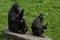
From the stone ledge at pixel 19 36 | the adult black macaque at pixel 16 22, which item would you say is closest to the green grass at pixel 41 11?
the stone ledge at pixel 19 36

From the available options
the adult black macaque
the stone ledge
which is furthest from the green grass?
the adult black macaque

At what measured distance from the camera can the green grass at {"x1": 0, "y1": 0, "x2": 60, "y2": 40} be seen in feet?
42.3

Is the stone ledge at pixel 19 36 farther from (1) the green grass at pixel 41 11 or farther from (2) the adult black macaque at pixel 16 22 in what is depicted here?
(1) the green grass at pixel 41 11

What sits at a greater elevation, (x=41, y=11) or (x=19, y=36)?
(x=19, y=36)

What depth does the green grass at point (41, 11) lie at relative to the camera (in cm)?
1288

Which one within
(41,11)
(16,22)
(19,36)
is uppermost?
(16,22)

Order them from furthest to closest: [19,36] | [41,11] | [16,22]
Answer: [41,11]
[16,22]
[19,36]

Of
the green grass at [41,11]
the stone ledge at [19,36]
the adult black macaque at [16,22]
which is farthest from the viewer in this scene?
the green grass at [41,11]

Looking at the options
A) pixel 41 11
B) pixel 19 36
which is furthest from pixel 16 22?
pixel 41 11

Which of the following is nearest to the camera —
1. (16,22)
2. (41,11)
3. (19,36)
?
(19,36)

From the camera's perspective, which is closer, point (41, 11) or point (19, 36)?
point (19, 36)

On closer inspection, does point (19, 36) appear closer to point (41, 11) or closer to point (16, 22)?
point (16, 22)

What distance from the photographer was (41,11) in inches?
611

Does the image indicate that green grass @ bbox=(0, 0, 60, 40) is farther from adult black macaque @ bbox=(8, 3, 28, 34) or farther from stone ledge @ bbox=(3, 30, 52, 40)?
adult black macaque @ bbox=(8, 3, 28, 34)
